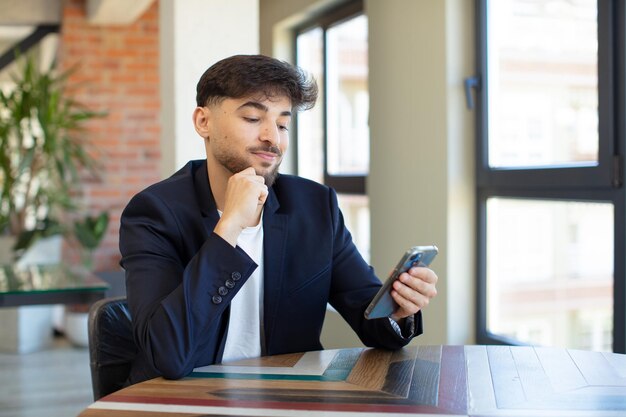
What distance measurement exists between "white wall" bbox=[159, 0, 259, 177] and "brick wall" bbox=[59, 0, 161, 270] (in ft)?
11.4

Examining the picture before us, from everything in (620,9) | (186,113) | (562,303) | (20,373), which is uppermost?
(620,9)

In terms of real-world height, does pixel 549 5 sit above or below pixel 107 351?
above

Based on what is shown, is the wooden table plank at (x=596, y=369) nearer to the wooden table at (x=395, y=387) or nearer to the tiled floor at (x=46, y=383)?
the wooden table at (x=395, y=387)

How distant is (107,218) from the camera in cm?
662

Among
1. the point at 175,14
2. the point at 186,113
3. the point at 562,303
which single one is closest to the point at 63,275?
the point at 186,113

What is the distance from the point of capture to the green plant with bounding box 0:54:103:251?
243 inches

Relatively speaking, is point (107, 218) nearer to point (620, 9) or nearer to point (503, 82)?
point (503, 82)

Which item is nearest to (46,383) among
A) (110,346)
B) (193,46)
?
(193,46)

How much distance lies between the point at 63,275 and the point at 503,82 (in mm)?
2218

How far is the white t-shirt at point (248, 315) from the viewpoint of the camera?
1995 mm

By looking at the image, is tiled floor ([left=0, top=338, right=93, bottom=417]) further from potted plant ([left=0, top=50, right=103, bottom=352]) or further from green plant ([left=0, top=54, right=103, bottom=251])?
green plant ([left=0, top=54, right=103, bottom=251])

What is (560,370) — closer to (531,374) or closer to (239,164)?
(531,374)

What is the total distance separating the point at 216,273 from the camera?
5.78 feet

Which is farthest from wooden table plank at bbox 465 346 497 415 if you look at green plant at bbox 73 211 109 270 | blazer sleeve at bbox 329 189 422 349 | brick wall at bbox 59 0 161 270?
brick wall at bbox 59 0 161 270
